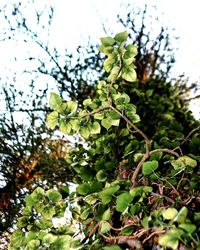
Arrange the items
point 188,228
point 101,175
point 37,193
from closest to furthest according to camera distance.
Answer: point 188,228 < point 37,193 < point 101,175

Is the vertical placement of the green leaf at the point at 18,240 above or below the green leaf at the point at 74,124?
below

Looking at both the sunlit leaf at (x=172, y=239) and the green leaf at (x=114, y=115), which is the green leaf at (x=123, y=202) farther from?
the green leaf at (x=114, y=115)

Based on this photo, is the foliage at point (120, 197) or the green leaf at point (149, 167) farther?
the green leaf at point (149, 167)

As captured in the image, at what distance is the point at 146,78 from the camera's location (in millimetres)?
5688

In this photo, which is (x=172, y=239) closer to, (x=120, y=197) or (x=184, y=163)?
(x=120, y=197)

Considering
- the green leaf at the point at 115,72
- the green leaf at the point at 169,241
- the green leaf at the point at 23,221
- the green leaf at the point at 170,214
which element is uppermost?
the green leaf at the point at 115,72

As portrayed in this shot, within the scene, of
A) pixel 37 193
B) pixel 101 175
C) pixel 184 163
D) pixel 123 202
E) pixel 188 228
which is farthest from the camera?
pixel 101 175

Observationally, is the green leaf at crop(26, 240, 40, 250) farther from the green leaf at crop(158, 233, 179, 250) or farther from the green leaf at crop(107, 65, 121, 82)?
the green leaf at crop(107, 65, 121, 82)

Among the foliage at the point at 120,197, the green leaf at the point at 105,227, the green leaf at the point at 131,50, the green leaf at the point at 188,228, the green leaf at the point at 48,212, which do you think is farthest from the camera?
the green leaf at the point at 48,212

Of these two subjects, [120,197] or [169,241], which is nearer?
[169,241]

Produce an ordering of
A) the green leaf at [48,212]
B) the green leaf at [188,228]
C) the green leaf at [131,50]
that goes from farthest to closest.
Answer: the green leaf at [48,212]
the green leaf at [131,50]
the green leaf at [188,228]

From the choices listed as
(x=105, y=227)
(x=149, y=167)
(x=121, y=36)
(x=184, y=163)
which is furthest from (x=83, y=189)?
(x=121, y=36)

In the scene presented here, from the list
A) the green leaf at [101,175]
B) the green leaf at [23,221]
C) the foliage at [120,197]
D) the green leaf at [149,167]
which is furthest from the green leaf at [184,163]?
the green leaf at [23,221]

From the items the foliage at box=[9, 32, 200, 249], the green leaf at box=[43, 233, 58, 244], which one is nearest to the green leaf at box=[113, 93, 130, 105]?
the foliage at box=[9, 32, 200, 249]
